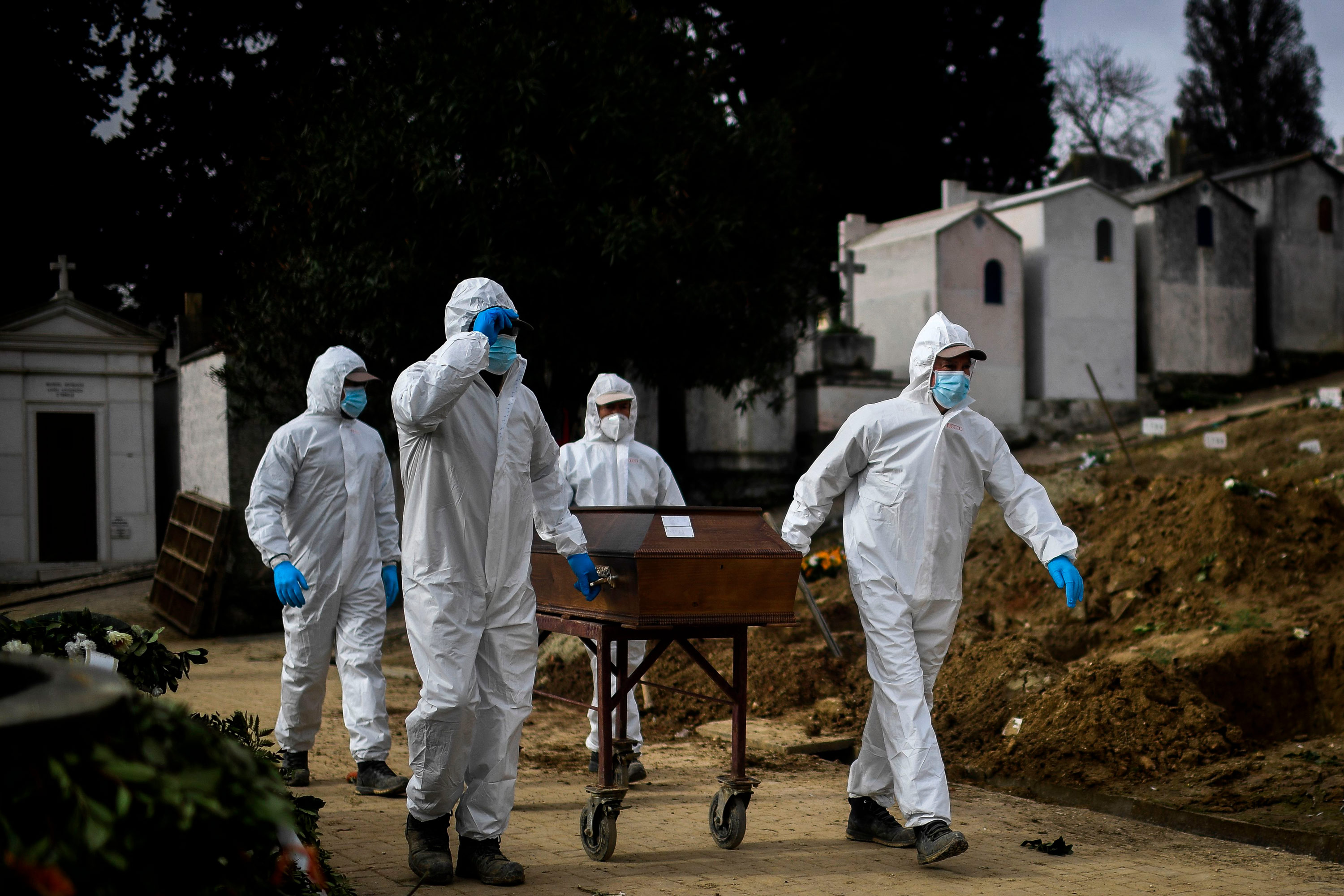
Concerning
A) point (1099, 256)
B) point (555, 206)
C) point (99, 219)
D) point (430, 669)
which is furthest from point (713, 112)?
point (1099, 256)

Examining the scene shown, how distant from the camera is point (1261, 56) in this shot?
4566 cm

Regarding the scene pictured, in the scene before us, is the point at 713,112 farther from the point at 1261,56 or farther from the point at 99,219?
the point at 1261,56

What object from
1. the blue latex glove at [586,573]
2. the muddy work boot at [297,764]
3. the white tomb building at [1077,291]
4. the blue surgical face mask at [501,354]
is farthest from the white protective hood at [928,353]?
the white tomb building at [1077,291]

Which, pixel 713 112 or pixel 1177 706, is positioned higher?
pixel 713 112

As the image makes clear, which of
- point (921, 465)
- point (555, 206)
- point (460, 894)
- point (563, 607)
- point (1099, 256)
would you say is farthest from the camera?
point (1099, 256)

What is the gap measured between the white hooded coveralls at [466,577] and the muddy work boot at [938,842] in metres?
1.58

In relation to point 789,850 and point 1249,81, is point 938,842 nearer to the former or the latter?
point 789,850

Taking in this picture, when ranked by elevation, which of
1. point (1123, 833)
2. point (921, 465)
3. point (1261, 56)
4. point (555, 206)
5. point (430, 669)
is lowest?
point (1123, 833)

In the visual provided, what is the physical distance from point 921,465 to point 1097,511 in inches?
306

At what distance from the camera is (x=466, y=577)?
4.55 m

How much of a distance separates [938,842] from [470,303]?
2.70 m

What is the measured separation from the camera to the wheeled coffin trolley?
5031 mm

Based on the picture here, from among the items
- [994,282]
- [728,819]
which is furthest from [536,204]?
[994,282]

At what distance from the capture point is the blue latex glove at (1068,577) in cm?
515
